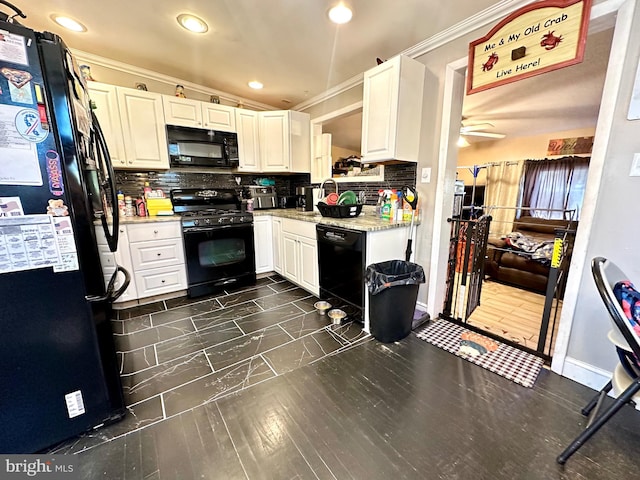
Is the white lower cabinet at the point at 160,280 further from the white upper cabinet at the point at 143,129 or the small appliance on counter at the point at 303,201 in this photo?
the small appliance on counter at the point at 303,201

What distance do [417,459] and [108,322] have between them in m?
1.64

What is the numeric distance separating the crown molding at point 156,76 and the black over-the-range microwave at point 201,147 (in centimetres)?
62

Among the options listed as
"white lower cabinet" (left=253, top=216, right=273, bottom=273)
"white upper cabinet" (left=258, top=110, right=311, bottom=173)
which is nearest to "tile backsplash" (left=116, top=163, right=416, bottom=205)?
"white upper cabinet" (left=258, top=110, right=311, bottom=173)

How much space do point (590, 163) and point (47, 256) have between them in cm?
272

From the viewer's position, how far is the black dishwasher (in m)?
2.11

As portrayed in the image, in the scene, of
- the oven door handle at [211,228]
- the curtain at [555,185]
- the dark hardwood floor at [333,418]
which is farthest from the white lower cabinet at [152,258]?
the curtain at [555,185]

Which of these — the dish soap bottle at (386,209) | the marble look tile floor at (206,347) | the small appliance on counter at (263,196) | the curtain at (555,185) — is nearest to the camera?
the marble look tile floor at (206,347)

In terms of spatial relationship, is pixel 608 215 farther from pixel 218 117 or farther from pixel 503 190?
pixel 503 190

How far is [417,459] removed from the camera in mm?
1141

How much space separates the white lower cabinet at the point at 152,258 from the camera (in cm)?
246

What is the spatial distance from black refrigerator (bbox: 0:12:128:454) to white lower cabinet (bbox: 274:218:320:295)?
172 cm

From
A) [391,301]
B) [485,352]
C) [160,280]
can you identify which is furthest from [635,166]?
[160,280]

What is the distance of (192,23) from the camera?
1.95 meters

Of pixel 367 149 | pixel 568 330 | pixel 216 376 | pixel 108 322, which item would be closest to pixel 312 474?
pixel 216 376
